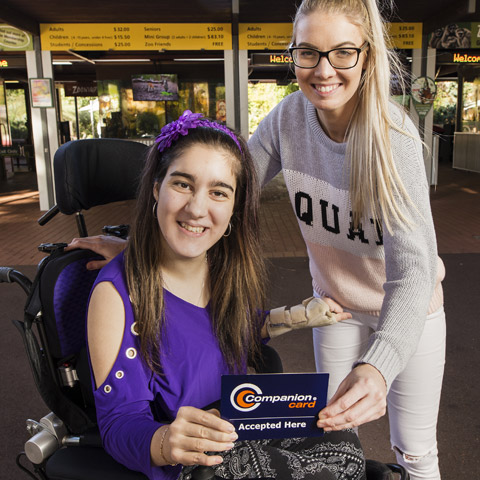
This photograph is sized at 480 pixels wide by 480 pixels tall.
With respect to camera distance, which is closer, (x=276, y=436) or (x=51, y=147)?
(x=276, y=436)

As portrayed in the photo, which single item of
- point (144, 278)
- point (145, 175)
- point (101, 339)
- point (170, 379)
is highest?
point (145, 175)

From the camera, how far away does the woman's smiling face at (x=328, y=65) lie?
135 centimetres

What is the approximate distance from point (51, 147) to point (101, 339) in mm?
9303

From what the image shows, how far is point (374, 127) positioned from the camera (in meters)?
1.37

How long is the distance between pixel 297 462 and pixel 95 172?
1.08 metres

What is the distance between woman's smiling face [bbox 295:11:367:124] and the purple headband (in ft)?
0.90

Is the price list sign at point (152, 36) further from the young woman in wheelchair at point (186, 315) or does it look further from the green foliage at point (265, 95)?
the young woman in wheelchair at point (186, 315)

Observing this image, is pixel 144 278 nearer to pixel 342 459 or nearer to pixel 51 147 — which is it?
pixel 342 459

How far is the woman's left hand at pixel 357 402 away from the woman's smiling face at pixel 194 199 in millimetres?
551

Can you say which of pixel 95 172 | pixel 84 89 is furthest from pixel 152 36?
pixel 84 89

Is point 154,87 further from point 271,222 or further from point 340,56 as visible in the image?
point 340,56

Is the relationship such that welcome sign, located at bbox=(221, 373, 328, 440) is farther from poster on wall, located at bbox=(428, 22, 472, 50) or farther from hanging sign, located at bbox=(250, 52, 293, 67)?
poster on wall, located at bbox=(428, 22, 472, 50)

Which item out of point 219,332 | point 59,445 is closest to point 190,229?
point 219,332

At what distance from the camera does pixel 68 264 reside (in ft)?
5.32
